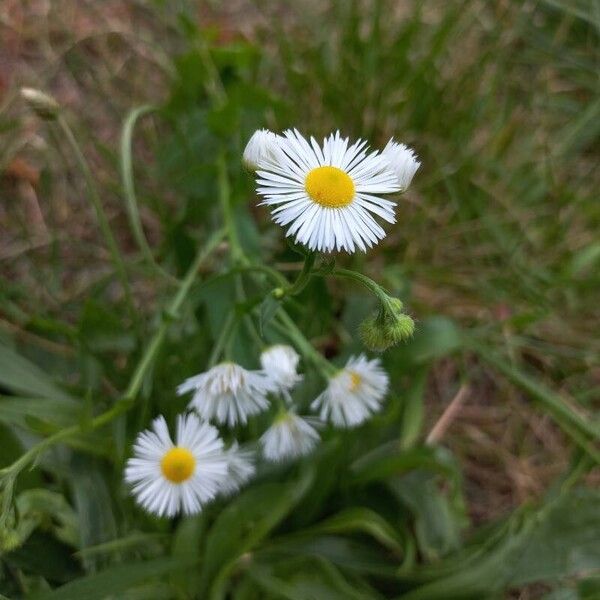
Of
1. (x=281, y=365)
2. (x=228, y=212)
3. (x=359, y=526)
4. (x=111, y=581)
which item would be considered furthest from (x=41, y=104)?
(x=359, y=526)

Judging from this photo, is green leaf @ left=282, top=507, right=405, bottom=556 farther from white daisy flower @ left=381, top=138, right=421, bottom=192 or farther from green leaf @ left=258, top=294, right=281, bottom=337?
white daisy flower @ left=381, top=138, right=421, bottom=192

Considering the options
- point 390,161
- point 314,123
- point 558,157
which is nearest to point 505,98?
point 558,157

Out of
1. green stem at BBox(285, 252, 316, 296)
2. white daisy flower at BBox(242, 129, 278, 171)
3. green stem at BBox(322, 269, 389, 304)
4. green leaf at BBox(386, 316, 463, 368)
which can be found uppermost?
green leaf at BBox(386, 316, 463, 368)

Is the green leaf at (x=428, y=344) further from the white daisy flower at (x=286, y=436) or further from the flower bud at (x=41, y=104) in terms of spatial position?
the flower bud at (x=41, y=104)

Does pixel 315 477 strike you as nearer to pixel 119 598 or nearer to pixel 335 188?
pixel 119 598

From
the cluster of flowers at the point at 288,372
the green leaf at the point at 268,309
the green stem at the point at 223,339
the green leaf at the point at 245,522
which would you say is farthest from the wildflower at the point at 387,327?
the green leaf at the point at 245,522

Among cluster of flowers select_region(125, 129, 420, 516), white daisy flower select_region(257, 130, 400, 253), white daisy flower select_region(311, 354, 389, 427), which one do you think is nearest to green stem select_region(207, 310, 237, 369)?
cluster of flowers select_region(125, 129, 420, 516)

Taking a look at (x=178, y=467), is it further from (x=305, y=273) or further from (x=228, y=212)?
(x=228, y=212)
